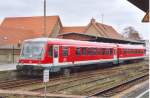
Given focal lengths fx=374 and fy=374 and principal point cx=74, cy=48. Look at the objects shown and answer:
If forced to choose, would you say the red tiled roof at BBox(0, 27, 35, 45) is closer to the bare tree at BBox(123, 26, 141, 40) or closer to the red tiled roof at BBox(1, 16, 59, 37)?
the red tiled roof at BBox(1, 16, 59, 37)

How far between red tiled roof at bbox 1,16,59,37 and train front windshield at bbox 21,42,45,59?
50.3 metres

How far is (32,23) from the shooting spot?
265 ft

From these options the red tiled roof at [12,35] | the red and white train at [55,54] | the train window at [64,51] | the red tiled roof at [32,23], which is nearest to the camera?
the red and white train at [55,54]

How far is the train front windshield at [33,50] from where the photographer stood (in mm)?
23414

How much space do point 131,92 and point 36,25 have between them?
2578 inches

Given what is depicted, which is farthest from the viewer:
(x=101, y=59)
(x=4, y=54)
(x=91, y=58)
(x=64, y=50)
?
(x=4, y=54)

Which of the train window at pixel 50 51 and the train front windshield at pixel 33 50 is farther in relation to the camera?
the train window at pixel 50 51

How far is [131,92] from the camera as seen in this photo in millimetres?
14812

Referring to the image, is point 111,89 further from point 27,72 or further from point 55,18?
point 55,18

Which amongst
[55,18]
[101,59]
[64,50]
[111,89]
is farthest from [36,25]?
[111,89]

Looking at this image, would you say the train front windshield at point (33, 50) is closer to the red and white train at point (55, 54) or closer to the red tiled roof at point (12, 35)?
the red and white train at point (55, 54)

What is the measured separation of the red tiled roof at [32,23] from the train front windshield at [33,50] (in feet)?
165

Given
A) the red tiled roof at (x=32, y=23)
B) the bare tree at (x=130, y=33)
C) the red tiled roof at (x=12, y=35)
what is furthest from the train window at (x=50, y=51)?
the bare tree at (x=130, y=33)

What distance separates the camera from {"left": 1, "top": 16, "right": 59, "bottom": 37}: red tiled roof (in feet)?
253
